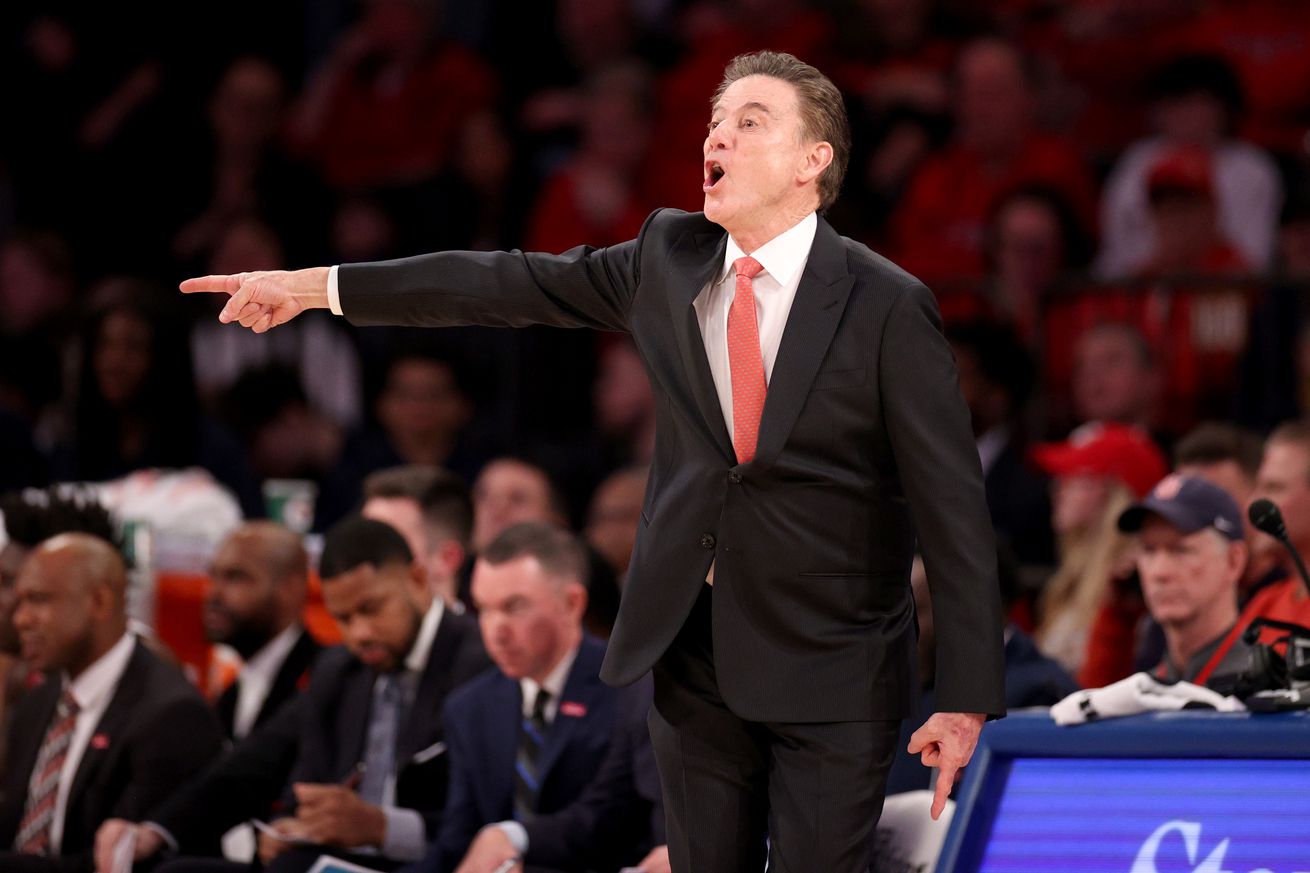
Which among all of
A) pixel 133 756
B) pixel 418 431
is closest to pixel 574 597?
pixel 133 756

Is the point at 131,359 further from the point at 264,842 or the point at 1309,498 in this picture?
the point at 1309,498

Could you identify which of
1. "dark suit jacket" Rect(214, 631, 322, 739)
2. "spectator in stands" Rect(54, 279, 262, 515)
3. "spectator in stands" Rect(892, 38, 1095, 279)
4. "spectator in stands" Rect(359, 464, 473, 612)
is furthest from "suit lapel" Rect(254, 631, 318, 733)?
"spectator in stands" Rect(892, 38, 1095, 279)

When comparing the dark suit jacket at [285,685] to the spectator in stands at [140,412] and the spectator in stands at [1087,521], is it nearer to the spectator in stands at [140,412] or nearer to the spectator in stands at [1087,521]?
the spectator in stands at [140,412]

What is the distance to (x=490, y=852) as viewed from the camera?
4.65 m

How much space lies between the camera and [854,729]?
9.29 ft

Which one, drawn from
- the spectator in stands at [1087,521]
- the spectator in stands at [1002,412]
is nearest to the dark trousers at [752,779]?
the spectator in stands at [1087,521]

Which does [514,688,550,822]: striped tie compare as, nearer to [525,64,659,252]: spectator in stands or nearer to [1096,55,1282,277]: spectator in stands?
[1096,55,1282,277]: spectator in stands

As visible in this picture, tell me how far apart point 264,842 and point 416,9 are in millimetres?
5501

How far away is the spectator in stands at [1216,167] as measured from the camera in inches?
300

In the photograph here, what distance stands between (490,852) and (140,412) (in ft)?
10.7

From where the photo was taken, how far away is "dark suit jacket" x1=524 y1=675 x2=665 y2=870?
15.4 ft

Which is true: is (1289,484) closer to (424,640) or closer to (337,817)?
(424,640)

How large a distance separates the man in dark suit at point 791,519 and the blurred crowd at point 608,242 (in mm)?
1994

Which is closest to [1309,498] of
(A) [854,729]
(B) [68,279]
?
(A) [854,729]
